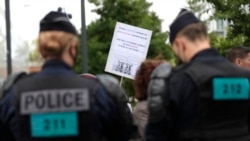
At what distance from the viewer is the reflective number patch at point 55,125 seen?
3.56 meters

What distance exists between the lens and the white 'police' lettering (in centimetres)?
358

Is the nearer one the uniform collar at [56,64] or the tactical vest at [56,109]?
the tactical vest at [56,109]

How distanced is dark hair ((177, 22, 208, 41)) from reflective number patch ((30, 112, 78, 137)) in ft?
2.65

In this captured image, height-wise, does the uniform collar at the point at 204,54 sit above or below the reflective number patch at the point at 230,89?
above

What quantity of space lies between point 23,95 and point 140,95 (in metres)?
1.56

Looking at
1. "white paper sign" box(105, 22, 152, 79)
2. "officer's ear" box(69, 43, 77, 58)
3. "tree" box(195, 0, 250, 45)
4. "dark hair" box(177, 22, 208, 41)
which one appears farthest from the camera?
"tree" box(195, 0, 250, 45)

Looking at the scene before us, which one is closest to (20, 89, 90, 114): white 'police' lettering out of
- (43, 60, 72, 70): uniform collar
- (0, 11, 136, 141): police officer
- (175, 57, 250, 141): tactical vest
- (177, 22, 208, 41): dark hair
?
(0, 11, 136, 141): police officer

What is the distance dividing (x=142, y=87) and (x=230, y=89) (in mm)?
1303

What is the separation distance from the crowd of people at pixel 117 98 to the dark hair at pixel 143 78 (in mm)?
1029

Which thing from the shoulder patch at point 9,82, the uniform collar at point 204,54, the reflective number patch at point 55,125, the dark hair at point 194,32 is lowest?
the reflective number patch at point 55,125

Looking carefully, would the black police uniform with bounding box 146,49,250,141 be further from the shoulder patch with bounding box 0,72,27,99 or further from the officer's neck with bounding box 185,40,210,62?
the shoulder patch with bounding box 0,72,27,99

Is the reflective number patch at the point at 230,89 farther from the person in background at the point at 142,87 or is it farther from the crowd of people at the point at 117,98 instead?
the person in background at the point at 142,87

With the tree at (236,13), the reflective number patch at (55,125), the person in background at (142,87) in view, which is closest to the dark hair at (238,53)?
the person in background at (142,87)

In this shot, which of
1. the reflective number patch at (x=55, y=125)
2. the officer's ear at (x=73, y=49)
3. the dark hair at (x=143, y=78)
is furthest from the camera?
the dark hair at (x=143, y=78)
